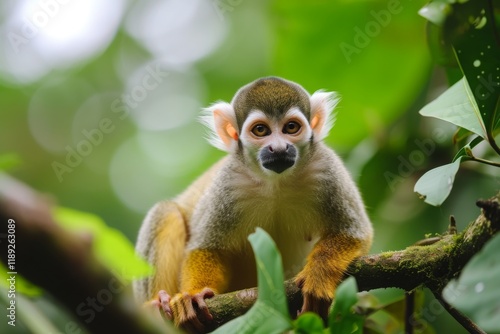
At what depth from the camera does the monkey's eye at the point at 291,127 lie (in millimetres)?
3916

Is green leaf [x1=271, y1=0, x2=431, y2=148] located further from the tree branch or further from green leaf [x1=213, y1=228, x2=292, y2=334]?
the tree branch

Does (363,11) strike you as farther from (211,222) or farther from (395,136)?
(211,222)

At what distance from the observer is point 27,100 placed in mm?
9188

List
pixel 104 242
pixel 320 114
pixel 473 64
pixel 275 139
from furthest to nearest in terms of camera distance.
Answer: pixel 320 114 → pixel 275 139 → pixel 473 64 → pixel 104 242

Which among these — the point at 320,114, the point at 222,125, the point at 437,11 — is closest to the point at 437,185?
the point at 437,11

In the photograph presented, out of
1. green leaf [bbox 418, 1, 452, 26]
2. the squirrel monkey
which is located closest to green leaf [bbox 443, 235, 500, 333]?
green leaf [bbox 418, 1, 452, 26]

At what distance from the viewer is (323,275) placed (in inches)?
125

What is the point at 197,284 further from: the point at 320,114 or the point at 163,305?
the point at 320,114

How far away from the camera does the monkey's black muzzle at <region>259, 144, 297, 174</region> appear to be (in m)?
3.70

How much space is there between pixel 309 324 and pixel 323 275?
1393 millimetres

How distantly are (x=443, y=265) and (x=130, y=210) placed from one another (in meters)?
6.14

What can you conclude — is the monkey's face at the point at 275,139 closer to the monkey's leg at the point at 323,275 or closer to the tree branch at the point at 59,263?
the monkey's leg at the point at 323,275

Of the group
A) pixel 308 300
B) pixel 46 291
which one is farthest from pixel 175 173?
pixel 46 291

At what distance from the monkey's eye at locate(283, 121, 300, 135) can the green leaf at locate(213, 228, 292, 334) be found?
6.81 ft
